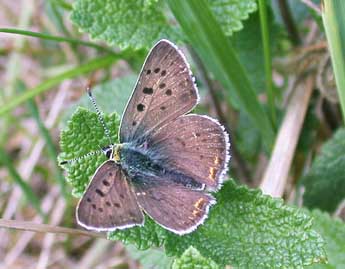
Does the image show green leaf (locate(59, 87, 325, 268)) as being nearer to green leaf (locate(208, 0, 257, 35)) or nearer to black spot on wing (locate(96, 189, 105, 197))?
black spot on wing (locate(96, 189, 105, 197))

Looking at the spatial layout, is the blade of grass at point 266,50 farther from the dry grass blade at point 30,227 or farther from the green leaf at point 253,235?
the dry grass blade at point 30,227

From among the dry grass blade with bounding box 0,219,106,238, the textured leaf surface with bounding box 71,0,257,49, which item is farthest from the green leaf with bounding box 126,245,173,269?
the textured leaf surface with bounding box 71,0,257,49

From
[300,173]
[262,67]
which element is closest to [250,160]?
[300,173]

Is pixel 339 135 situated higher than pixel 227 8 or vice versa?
pixel 227 8

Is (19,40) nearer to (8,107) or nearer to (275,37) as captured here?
(8,107)

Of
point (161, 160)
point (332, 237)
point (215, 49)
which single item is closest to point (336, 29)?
point (215, 49)

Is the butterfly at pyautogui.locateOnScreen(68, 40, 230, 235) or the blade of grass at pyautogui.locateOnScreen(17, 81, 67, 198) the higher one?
the butterfly at pyautogui.locateOnScreen(68, 40, 230, 235)
